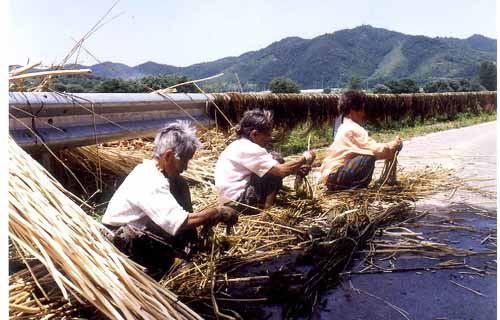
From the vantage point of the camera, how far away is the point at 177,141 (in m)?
2.35

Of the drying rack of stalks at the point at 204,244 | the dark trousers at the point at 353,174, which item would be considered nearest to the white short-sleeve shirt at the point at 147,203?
the drying rack of stalks at the point at 204,244

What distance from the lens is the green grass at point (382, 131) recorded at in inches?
251

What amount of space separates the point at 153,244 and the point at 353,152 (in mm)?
2470

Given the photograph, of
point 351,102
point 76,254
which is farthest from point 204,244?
point 351,102

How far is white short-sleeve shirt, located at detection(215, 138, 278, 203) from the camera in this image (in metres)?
3.43

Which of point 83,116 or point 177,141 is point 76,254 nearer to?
point 177,141

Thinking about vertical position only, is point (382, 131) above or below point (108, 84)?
below

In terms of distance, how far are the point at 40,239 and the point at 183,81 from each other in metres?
2.69

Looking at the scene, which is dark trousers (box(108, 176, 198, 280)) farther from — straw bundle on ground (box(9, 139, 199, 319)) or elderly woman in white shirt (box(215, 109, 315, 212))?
elderly woman in white shirt (box(215, 109, 315, 212))

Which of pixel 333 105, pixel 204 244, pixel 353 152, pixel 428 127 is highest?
pixel 333 105

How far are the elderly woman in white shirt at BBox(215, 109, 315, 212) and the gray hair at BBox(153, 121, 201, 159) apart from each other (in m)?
1.05

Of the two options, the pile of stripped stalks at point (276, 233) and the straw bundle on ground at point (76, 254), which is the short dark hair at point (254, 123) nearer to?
the pile of stripped stalks at point (276, 233)

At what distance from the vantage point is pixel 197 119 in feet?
14.3

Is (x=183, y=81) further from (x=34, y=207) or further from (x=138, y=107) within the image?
(x=34, y=207)
